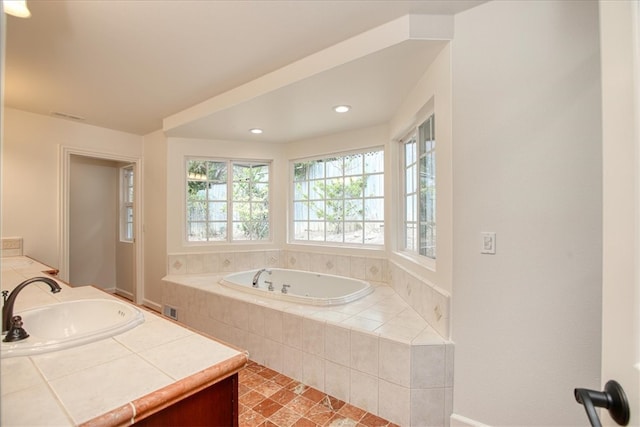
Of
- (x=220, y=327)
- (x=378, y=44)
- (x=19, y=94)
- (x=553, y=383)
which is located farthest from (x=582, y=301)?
(x=19, y=94)

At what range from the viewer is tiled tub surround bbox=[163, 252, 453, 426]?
1779 mm

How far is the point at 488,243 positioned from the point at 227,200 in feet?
10.2

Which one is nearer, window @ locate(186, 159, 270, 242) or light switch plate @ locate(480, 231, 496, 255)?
light switch plate @ locate(480, 231, 496, 255)

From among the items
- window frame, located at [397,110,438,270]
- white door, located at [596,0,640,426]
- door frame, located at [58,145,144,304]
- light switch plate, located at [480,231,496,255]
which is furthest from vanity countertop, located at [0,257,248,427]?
door frame, located at [58,145,144,304]

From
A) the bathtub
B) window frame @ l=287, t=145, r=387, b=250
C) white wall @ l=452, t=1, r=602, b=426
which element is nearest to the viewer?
white wall @ l=452, t=1, r=602, b=426

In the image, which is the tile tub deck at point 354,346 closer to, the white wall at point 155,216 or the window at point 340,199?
the window at point 340,199

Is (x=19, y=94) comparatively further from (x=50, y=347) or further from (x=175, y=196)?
(x=50, y=347)

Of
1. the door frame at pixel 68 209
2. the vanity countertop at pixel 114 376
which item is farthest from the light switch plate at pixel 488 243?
the door frame at pixel 68 209

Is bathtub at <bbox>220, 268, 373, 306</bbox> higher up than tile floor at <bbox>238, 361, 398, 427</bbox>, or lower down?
higher up

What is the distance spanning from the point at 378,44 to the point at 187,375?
6.17 ft

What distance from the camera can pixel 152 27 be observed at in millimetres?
1875

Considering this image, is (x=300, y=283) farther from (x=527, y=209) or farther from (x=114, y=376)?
(x=114, y=376)

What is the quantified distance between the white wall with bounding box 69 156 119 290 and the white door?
554cm

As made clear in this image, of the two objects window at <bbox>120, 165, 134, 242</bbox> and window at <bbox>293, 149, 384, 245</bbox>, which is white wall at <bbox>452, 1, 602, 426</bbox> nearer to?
window at <bbox>293, 149, 384, 245</bbox>
